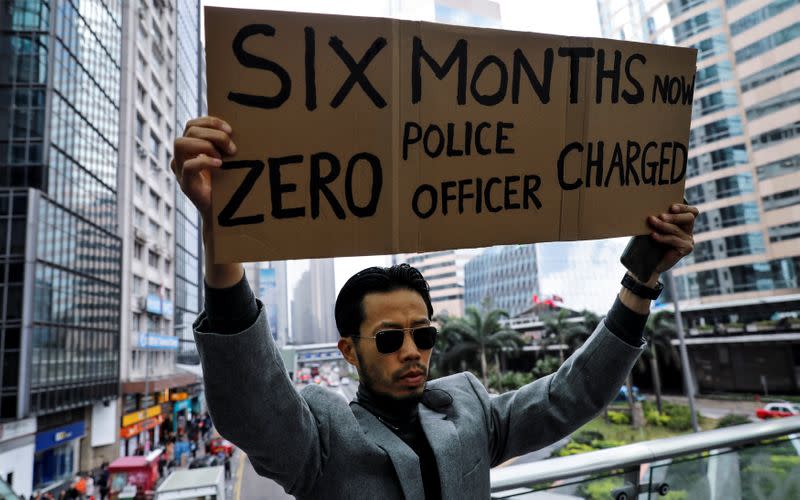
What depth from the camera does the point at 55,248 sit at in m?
15.4

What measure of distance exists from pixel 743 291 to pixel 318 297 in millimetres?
25750

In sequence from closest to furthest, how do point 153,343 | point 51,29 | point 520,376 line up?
1. point 51,29
2. point 520,376
3. point 153,343

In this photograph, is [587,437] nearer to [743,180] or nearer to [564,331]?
[564,331]

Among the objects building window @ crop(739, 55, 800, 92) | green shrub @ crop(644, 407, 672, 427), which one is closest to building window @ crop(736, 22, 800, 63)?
building window @ crop(739, 55, 800, 92)

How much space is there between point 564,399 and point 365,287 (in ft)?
1.67

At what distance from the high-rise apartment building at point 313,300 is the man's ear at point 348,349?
3.07 m

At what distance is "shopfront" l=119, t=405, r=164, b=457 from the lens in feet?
65.2

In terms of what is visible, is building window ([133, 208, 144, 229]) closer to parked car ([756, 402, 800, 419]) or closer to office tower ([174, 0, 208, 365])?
office tower ([174, 0, 208, 365])

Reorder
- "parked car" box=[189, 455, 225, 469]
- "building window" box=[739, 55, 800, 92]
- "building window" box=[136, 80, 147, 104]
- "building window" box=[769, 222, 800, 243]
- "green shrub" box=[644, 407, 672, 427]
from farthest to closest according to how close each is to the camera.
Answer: "building window" box=[136, 80, 147, 104]
"building window" box=[769, 222, 800, 243]
"building window" box=[739, 55, 800, 92]
"green shrub" box=[644, 407, 672, 427]
"parked car" box=[189, 455, 225, 469]

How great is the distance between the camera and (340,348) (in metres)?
1.04

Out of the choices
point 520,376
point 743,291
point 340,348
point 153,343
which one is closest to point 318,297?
point 340,348

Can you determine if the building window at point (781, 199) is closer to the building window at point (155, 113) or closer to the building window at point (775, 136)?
the building window at point (775, 136)

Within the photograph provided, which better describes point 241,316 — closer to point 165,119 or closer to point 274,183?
point 274,183

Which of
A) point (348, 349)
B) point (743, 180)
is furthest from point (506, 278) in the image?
point (348, 349)
